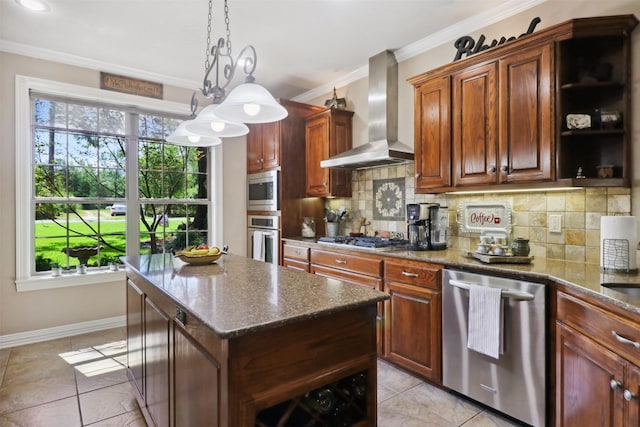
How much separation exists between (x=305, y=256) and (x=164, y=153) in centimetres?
212

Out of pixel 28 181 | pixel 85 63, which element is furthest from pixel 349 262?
pixel 85 63

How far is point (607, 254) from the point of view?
192cm

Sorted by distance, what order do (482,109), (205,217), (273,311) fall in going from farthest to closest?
(205,217) → (482,109) → (273,311)

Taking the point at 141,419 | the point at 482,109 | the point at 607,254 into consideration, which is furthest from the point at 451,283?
the point at 141,419

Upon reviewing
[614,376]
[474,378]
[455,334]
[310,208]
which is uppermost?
[310,208]

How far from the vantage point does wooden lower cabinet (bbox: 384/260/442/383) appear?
95.0 inches

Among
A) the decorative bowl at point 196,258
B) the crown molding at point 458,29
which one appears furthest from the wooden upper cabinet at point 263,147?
the decorative bowl at point 196,258

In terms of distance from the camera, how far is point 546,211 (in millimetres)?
2451

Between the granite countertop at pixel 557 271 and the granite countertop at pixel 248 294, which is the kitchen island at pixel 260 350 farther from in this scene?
the granite countertop at pixel 557 271

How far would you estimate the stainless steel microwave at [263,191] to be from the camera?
4.05m

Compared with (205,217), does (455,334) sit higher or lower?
lower

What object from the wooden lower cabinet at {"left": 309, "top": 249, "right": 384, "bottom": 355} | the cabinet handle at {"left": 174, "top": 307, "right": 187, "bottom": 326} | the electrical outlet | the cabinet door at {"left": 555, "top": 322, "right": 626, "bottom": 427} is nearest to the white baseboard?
the wooden lower cabinet at {"left": 309, "top": 249, "right": 384, "bottom": 355}

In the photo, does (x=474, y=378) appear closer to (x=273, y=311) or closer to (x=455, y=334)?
(x=455, y=334)

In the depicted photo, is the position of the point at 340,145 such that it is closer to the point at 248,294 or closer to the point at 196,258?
the point at 196,258
